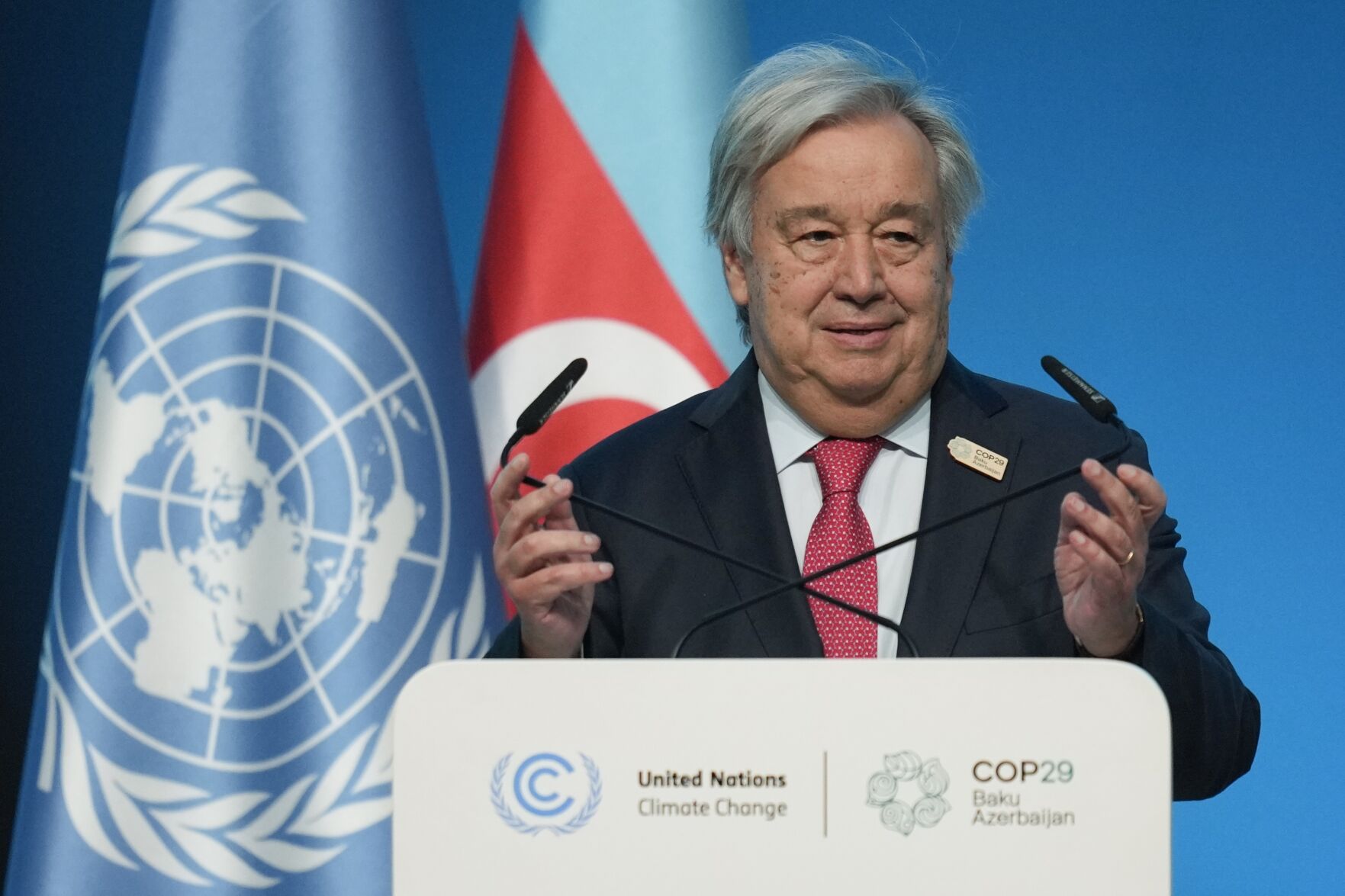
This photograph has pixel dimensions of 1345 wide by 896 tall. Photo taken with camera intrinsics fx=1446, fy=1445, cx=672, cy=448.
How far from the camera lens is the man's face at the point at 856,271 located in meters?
1.56

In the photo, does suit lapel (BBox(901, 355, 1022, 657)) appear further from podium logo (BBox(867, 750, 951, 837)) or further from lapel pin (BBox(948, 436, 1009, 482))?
podium logo (BBox(867, 750, 951, 837))

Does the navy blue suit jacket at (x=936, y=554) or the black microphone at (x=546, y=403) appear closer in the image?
the black microphone at (x=546, y=403)

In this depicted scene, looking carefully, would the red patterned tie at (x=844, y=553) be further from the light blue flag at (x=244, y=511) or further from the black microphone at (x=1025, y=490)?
the light blue flag at (x=244, y=511)

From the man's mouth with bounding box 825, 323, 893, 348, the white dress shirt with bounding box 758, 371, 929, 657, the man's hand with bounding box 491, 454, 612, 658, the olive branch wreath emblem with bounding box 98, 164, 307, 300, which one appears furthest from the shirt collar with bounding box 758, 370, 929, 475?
the olive branch wreath emblem with bounding box 98, 164, 307, 300

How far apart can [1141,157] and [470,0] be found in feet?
4.32

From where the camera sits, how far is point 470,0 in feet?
9.35

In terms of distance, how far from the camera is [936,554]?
1493 mm

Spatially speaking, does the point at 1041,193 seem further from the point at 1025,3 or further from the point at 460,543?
the point at 460,543

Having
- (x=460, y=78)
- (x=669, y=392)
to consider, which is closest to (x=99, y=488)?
(x=669, y=392)

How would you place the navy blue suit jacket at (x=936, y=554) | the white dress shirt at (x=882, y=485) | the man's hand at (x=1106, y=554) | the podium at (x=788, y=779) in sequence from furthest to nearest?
the white dress shirt at (x=882, y=485), the navy blue suit jacket at (x=936, y=554), the man's hand at (x=1106, y=554), the podium at (x=788, y=779)

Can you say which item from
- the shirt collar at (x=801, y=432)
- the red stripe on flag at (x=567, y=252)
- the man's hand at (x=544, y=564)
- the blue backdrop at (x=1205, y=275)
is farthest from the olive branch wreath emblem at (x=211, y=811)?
the blue backdrop at (x=1205, y=275)

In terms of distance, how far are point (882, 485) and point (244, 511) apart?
1.02 m

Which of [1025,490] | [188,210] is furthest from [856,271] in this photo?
[188,210]

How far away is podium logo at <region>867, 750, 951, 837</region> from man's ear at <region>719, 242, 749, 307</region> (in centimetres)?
85
